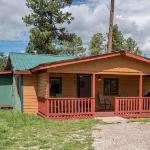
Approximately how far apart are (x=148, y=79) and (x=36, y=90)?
718 centimetres

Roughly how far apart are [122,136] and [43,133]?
2.69 metres

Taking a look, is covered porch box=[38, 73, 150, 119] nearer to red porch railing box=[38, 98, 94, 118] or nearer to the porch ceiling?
red porch railing box=[38, 98, 94, 118]

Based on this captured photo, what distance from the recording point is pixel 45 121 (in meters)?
17.1

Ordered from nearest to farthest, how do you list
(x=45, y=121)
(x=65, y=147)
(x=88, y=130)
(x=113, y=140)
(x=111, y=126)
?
(x=65, y=147) < (x=113, y=140) < (x=88, y=130) < (x=111, y=126) < (x=45, y=121)

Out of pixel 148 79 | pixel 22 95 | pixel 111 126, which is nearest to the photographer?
pixel 111 126

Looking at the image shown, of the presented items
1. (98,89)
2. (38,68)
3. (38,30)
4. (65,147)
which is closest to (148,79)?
(98,89)

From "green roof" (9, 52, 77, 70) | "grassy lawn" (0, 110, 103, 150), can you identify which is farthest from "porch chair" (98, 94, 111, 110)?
"grassy lawn" (0, 110, 103, 150)

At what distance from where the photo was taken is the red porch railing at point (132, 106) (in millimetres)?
19375

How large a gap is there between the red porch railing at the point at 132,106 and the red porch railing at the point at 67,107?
147cm

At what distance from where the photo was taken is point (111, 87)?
22.8 metres

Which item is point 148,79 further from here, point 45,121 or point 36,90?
point 45,121

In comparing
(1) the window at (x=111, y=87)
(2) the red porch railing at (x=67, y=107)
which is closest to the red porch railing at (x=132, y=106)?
(2) the red porch railing at (x=67, y=107)

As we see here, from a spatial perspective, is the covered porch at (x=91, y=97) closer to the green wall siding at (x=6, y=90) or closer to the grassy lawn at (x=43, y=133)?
the grassy lawn at (x=43, y=133)

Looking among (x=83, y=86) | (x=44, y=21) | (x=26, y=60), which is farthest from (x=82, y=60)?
(x=44, y=21)
